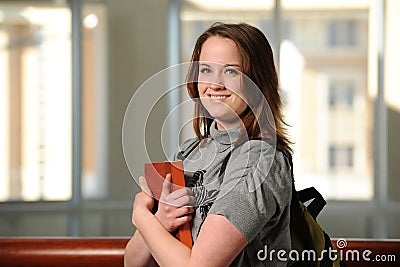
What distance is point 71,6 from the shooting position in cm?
551

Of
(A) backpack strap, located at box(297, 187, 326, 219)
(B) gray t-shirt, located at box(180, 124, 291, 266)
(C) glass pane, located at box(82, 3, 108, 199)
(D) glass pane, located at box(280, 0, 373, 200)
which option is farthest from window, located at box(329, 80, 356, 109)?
(B) gray t-shirt, located at box(180, 124, 291, 266)

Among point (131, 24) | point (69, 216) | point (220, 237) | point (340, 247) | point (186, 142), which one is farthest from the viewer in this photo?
point (131, 24)

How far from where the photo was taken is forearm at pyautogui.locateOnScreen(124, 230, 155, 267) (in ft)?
2.78

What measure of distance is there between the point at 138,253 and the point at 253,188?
21cm

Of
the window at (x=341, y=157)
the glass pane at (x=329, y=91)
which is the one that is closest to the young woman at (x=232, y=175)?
the glass pane at (x=329, y=91)

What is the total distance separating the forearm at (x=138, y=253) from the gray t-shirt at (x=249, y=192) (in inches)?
4.7

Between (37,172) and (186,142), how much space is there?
A: 15.3 feet

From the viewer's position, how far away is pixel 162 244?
2.38 feet

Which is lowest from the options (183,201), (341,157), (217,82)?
(341,157)

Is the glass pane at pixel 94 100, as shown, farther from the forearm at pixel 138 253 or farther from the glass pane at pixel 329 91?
the forearm at pixel 138 253

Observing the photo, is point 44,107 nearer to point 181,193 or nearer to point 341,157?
point 341,157

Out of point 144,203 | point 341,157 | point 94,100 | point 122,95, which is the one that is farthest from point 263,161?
point 341,157

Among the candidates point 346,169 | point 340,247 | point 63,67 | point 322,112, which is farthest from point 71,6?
point 340,247

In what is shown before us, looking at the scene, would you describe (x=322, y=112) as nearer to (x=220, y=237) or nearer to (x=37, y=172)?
(x=37, y=172)
